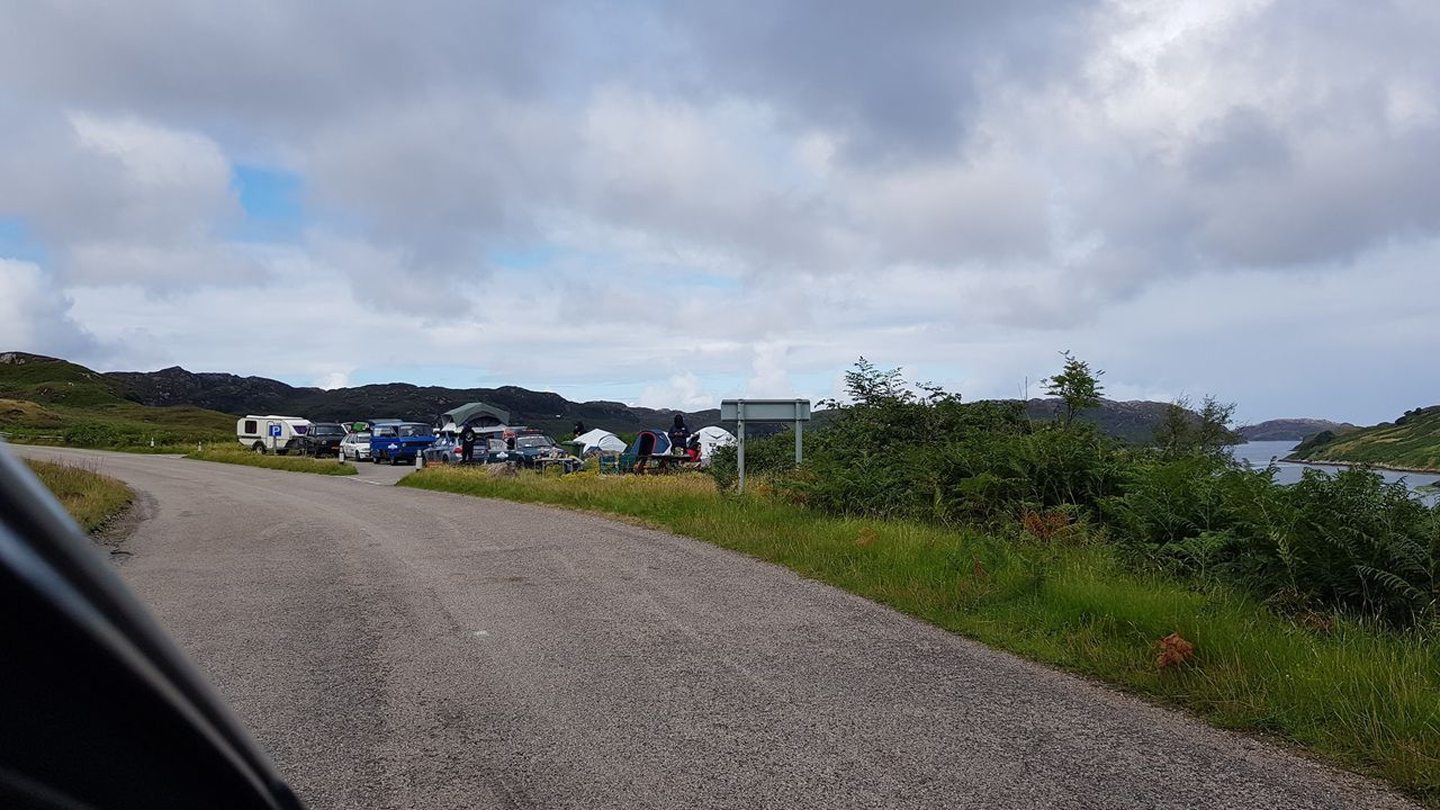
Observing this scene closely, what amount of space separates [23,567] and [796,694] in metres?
5.36

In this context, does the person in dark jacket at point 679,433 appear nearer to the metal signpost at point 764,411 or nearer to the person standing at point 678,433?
the person standing at point 678,433

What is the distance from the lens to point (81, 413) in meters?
91.3

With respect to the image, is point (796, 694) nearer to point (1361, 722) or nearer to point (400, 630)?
point (1361, 722)

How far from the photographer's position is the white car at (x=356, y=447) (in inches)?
1815

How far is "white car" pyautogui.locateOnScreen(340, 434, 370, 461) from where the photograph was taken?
46094 millimetres

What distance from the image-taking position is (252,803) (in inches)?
33.5

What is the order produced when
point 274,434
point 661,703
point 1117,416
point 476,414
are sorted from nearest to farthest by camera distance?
point 661,703, point 1117,416, point 274,434, point 476,414

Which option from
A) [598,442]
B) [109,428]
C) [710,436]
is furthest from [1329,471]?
[109,428]

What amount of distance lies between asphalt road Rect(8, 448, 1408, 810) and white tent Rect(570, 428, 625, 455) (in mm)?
30548

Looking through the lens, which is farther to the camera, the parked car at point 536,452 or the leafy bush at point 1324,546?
the parked car at point 536,452

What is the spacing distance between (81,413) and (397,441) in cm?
6670

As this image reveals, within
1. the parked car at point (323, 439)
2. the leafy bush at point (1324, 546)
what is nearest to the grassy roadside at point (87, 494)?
the leafy bush at point (1324, 546)

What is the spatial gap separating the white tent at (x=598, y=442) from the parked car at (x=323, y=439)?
1361 centimetres

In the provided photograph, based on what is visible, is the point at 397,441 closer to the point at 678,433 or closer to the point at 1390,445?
the point at 678,433
